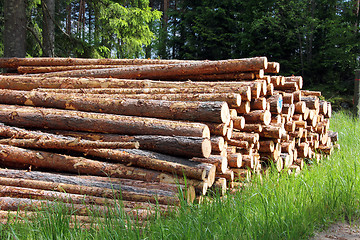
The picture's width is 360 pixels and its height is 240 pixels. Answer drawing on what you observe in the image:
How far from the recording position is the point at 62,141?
167 inches

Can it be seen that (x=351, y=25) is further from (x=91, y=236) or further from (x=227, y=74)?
(x=91, y=236)

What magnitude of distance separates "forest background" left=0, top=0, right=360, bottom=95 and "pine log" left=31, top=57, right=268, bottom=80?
4.95 meters

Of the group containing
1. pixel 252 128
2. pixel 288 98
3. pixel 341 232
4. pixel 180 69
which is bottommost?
pixel 341 232

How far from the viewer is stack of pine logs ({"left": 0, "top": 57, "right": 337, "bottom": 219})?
12.5ft

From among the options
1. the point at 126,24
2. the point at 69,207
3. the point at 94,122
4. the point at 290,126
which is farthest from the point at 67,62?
the point at 126,24

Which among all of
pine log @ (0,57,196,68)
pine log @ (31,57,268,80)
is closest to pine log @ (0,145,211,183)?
pine log @ (31,57,268,80)

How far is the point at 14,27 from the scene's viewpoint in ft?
31.9

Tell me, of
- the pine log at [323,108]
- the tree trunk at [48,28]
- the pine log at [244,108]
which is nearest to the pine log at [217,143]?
the pine log at [244,108]

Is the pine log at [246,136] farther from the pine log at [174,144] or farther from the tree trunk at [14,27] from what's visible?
the tree trunk at [14,27]

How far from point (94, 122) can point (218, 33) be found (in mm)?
19704

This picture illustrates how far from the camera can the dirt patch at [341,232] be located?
123 inches

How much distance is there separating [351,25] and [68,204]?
17.4 metres

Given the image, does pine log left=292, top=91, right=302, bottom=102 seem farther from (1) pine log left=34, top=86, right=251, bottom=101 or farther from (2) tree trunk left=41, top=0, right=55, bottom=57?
(2) tree trunk left=41, top=0, right=55, bottom=57

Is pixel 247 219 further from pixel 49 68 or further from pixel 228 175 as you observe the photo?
pixel 49 68
